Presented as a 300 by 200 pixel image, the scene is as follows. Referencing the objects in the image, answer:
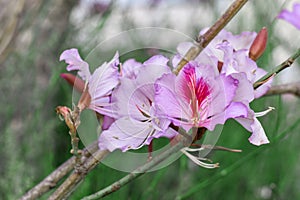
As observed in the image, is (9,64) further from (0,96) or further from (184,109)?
(184,109)

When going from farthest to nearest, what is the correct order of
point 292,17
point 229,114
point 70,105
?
1. point 70,105
2. point 292,17
3. point 229,114

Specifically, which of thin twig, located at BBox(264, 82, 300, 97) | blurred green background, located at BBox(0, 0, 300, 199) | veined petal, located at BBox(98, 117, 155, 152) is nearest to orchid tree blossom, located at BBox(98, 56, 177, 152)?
veined petal, located at BBox(98, 117, 155, 152)

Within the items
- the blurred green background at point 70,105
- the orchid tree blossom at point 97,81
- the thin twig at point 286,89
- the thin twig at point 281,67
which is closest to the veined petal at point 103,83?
the orchid tree blossom at point 97,81

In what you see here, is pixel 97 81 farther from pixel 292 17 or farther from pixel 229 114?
pixel 292 17

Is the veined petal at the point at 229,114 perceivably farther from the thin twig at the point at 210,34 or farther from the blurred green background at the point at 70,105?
the blurred green background at the point at 70,105

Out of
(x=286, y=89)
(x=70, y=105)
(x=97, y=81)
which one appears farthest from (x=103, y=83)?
(x=70, y=105)

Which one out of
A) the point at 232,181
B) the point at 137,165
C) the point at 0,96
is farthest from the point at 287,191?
the point at 137,165

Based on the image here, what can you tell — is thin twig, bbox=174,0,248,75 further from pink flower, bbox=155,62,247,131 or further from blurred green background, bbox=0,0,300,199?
blurred green background, bbox=0,0,300,199
